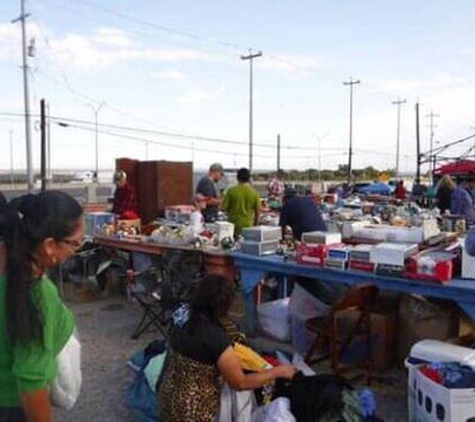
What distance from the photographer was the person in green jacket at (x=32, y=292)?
130cm

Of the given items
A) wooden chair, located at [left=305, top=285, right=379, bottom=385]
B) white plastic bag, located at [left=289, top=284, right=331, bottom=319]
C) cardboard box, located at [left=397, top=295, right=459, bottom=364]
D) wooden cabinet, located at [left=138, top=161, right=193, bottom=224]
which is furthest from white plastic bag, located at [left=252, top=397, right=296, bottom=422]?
wooden cabinet, located at [left=138, top=161, right=193, bottom=224]

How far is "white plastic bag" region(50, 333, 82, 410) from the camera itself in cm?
154

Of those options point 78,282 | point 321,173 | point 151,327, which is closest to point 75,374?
point 151,327

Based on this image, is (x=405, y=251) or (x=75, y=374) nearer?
(x=75, y=374)

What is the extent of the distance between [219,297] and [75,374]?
1286 mm

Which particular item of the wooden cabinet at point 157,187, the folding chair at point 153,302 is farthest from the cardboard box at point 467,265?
the wooden cabinet at point 157,187

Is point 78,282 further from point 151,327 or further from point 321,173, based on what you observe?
point 321,173

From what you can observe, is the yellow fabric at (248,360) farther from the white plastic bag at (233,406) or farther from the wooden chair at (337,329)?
the wooden chair at (337,329)

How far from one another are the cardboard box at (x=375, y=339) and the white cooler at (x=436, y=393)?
35.7 inches

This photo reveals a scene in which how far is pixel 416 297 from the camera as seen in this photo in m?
4.59

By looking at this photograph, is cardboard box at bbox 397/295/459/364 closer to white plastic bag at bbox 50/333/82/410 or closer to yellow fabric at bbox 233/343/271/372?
yellow fabric at bbox 233/343/271/372

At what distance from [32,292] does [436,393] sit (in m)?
2.49

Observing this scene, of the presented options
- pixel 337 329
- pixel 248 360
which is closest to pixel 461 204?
pixel 337 329

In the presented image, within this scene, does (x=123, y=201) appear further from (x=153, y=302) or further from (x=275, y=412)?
(x=275, y=412)
